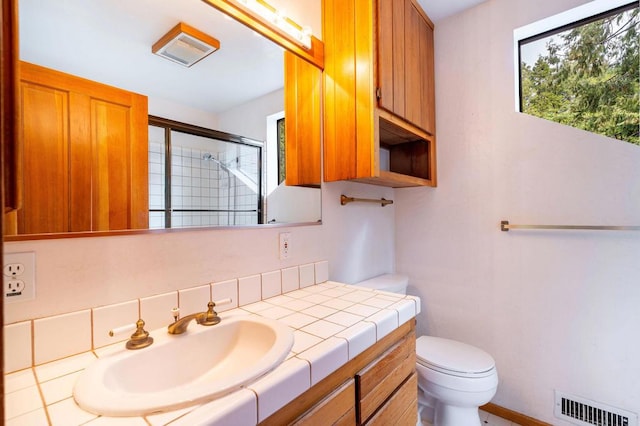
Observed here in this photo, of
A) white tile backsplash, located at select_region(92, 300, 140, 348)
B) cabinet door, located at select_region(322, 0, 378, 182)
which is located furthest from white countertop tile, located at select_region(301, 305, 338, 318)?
cabinet door, located at select_region(322, 0, 378, 182)

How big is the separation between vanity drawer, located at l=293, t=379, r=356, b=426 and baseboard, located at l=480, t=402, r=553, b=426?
1427 millimetres

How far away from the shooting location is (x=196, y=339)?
82cm

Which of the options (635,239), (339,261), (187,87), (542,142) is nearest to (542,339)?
(635,239)

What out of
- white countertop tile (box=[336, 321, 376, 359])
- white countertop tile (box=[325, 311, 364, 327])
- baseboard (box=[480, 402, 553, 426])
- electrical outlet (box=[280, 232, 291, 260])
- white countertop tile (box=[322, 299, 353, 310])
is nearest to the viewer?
white countertop tile (box=[336, 321, 376, 359])

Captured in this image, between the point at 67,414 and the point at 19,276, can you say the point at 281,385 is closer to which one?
the point at 67,414

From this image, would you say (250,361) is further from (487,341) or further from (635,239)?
(635,239)

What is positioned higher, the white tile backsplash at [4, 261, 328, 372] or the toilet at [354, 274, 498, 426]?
the white tile backsplash at [4, 261, 328, 372]

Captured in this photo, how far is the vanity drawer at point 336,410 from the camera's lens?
0.67 metres

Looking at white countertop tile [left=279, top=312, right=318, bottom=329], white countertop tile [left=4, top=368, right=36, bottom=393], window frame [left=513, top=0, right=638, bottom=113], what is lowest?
white countertop tile [left=279, top=312, right=318, bottom=329]

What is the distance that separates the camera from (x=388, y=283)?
1790 millimetres

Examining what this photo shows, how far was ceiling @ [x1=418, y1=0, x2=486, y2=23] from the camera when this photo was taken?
1743mm

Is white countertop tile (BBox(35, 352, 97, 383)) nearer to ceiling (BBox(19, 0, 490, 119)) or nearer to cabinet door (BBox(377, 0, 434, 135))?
ceiling (BBox(19, 0, 490, 119))

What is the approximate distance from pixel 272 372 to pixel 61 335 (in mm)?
534

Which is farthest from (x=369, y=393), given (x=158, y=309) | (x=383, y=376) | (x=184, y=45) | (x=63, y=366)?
(x=184, y=45)
